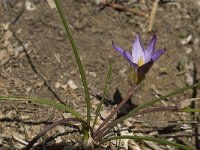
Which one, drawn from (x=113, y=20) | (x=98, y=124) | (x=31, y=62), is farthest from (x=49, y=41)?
(x=98, y=124)

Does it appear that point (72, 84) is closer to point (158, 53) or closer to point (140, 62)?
point (140, 62)

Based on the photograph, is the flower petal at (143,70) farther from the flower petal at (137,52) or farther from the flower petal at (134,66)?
the flower petal at (137,52)

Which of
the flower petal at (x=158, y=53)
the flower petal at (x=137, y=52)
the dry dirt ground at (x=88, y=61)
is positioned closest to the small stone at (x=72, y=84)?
the dry dirt ground at (x=88, y=61)

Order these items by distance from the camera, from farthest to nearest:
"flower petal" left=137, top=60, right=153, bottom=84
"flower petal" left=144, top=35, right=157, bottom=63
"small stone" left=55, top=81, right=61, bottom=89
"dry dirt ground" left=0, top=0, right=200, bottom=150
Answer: "small stone" left=55, top=81, right=61, bottom=89, "dry dirt ground" left=0, top=0, right=200, bottom=150, "flower petal" left=144, top=35, right=157, bottom=63, "flower petal" left=137, top=60, right=153, bottom=84

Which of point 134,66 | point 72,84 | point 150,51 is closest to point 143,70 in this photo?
point 134,66

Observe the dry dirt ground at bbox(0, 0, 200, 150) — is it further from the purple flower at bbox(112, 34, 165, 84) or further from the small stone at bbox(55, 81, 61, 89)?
the purple flower at bbox(112, 34, 165, 84)

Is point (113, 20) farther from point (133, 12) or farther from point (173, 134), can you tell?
point (173, 134)

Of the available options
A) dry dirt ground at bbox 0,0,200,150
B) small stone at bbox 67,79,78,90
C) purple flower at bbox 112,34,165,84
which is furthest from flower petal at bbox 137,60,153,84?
small stone at bbox 67,79,78,90
